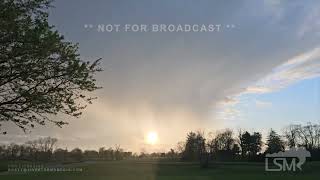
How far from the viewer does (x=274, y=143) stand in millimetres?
140000

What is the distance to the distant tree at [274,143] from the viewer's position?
5294 inches

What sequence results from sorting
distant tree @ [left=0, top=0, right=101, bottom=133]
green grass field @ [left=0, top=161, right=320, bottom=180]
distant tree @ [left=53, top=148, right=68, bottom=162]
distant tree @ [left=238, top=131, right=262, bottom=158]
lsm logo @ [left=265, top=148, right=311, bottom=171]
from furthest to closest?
distant tree @ [left=53, top=148, right=68, bottom=162] → distant tree @ [left=238, top=131, right=262, bottom=158] → lsm logo @ [left=265, top=148, right=311, bottom=171] → green grass field @ [left=0, top=161, right=320, bottom=180] → distant tree @ [left=0, top=0, right=101, bottom=133]

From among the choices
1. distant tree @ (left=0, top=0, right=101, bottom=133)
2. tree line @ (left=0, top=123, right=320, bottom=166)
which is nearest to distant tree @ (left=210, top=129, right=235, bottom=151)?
tree line @ (left=0, top=123, right=320, bottom=166)

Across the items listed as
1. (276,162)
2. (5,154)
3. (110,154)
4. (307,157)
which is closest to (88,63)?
(276,162)

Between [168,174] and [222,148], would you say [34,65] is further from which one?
[222,148]

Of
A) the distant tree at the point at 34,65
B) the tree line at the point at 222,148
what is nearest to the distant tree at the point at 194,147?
the tree line at the point at 222,148

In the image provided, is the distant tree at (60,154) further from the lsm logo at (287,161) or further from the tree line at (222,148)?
the lsm logo at (287,161)

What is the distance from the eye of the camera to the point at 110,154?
188125mm

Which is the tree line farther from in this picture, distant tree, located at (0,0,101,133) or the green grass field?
distant tree, located at (0,0,101,133)

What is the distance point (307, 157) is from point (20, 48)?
348 ft

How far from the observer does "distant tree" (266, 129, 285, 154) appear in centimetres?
13446

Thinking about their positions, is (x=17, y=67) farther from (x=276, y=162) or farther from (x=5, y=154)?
(x=5, y=154)

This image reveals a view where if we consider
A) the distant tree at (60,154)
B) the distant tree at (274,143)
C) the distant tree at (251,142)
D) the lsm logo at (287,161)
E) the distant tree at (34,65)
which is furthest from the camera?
the distant tree at (60,154)

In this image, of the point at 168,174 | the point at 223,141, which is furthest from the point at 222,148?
the point at 168,174
